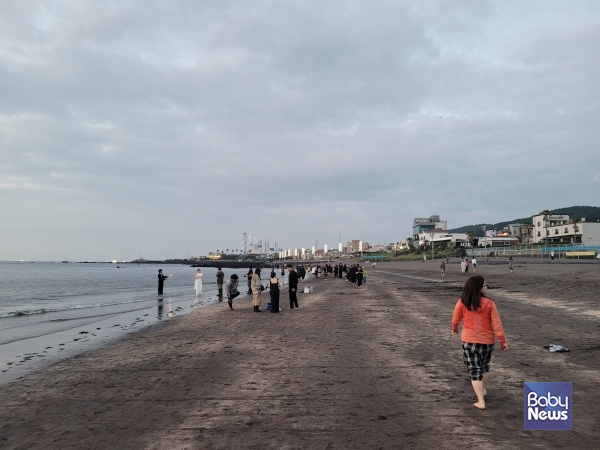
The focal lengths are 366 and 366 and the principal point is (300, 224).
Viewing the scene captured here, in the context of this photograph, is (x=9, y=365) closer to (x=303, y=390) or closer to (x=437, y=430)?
(x=303, y=390)

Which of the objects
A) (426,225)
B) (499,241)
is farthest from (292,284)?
(426,225)

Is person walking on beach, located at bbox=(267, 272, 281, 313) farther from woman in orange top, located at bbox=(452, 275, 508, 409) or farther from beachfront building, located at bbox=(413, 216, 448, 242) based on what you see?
beachfront building, located at bbox=(413, 216, 448, 242)

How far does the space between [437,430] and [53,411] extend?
6.19m

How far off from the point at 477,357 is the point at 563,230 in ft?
366

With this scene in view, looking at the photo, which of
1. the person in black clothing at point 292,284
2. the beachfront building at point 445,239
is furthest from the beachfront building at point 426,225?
the person in black clothing at point 292,284

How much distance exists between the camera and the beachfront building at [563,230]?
86.2 meters

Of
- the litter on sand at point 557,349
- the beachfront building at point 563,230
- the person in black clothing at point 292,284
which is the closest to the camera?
the litter on sand at point 557,349

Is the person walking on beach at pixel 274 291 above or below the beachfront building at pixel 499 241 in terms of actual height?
below

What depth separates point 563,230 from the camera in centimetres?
9538

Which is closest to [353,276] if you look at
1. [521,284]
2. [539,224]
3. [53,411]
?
[521,284]

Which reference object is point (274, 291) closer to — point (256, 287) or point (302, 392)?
point (256, 287)

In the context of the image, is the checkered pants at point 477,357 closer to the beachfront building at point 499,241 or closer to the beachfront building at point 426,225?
the beachfront building at point 499,241

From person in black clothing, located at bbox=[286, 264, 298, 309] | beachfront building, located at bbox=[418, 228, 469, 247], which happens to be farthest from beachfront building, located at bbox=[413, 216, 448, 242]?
person in black clothing, located at bbox=[286, 264, 298, 309]

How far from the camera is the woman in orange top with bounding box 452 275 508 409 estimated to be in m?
5.23
